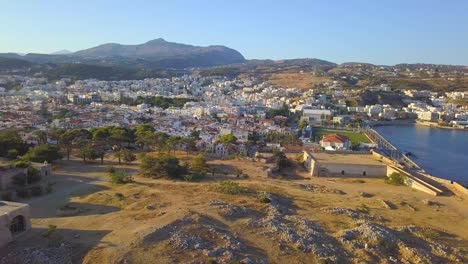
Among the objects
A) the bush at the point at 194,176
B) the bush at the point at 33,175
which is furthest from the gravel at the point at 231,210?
the bush at the point at 33,175

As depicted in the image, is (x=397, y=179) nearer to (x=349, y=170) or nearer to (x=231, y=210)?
(x=349, y=170)

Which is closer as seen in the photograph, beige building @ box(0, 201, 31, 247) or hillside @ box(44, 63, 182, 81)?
beige building @ box(0, 201, 31, 247)

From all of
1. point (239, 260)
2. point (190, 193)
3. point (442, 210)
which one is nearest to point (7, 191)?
point (190, 193)

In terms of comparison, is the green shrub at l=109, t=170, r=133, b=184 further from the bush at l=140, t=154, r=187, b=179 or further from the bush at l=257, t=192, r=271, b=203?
the bush at l=257, t=192, r=271, b=203

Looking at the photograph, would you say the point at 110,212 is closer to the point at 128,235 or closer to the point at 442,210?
the point at 128,235

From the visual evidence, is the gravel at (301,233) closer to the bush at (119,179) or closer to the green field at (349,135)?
the bush at (119,179)

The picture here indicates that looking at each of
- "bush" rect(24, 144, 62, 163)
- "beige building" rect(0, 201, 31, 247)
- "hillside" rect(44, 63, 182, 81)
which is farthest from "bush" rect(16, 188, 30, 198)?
"hillside" rect(44, 63, 182, 81)
